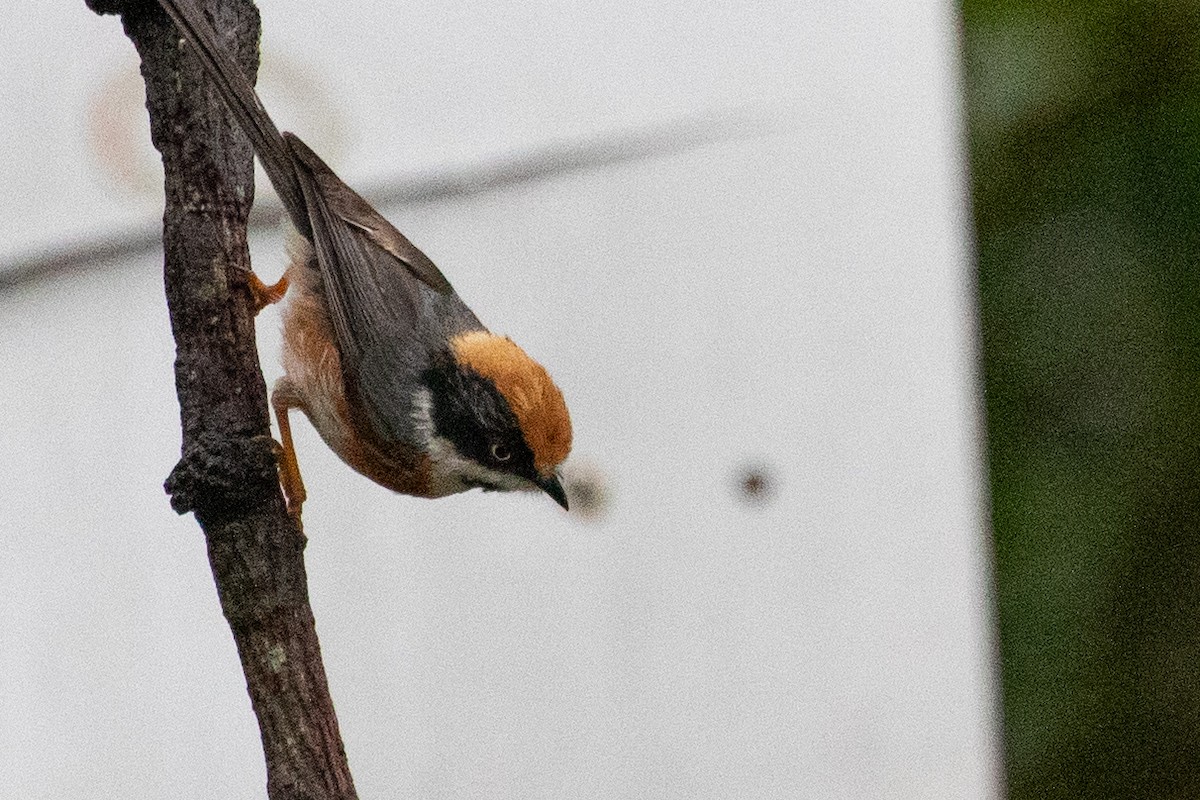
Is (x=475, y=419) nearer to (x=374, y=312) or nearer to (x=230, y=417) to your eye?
(x=374, y=312)

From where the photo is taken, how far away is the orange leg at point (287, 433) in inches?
76.9

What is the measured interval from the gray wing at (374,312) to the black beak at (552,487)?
231mm

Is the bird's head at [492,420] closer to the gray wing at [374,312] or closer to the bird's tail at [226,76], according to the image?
the gray wing at [374,312]

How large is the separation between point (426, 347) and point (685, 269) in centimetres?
120

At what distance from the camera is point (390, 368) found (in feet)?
6.75

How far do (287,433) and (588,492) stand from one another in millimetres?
872

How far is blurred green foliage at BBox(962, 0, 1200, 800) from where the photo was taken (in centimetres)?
350

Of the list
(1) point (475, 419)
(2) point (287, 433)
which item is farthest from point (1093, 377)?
(2) point (287, 433)

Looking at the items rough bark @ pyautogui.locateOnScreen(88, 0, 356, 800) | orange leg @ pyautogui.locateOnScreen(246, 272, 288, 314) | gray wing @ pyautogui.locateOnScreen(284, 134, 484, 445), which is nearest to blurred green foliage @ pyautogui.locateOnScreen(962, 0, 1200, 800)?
gray wing @ pyautogui.locateOnScreen(284, 134, 484, 445)

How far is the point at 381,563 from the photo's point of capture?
279 cm

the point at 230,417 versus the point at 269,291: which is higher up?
the point at 269,291

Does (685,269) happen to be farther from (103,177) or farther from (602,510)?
(103,177)

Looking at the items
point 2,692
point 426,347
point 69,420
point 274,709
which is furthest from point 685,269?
point 274,709

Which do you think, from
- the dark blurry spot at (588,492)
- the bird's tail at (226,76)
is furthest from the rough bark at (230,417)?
the dark blurry spot at (588,492)
